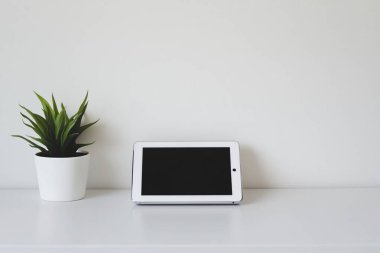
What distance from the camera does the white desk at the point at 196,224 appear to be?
1.89ft

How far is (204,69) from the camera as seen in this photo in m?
0.93

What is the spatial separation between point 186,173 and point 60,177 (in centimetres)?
29

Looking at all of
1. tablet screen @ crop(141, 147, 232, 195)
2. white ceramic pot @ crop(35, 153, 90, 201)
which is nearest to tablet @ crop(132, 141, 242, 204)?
tablet screen @ crop(141, 147, 232, 195)

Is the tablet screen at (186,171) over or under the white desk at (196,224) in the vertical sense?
over

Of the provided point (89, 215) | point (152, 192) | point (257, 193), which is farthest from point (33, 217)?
point (257, 193)

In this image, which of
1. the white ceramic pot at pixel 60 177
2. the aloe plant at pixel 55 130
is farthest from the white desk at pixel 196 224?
the aloe plant at pixel 55 130

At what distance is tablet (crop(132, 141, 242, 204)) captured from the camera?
80 centimetres

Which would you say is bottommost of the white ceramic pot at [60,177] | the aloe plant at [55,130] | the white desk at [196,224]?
the white desk at [196,224]

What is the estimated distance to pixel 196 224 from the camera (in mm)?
673

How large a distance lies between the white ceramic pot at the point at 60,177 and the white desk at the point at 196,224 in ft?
0.07

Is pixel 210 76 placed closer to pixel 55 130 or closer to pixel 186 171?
pixel 186 171

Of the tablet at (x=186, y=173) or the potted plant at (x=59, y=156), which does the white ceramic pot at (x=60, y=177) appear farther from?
the tablet at (x=186, y=173)

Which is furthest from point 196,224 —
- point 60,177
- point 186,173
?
point 60,177

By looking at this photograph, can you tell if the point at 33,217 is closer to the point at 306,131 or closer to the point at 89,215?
the point at 89,215
